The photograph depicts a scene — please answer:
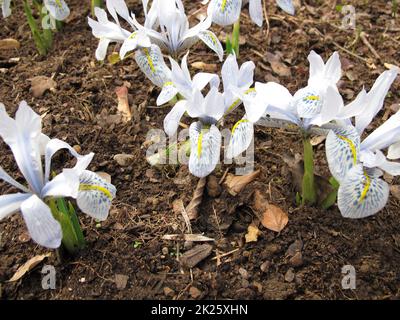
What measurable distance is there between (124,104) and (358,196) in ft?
5.41

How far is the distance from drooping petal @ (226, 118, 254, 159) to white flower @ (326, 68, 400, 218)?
349 millimetres

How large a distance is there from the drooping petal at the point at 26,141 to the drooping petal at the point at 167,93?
0.61 meters

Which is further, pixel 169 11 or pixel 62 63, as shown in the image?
pixel 62 63

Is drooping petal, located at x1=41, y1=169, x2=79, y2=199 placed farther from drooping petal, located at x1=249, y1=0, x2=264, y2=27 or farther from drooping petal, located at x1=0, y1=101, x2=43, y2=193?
drooping petal, located at x1=249, y1=0, x2=264, y2=27

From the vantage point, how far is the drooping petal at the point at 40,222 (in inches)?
75.3

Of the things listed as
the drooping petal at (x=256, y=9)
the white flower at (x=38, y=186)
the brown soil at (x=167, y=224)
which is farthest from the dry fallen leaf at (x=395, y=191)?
the white flower at (x=38, y=186)

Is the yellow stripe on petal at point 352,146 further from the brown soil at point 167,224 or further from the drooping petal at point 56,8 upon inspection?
the drooping petal at point 56,8

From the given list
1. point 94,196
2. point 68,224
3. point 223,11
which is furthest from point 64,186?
point 223,11

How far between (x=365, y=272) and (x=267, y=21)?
7.04ft

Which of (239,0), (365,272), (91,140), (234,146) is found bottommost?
(365,272)

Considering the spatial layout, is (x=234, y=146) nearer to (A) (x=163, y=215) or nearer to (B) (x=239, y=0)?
(A) (x=163, y=215)

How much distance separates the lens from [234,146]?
2273 millimetres
